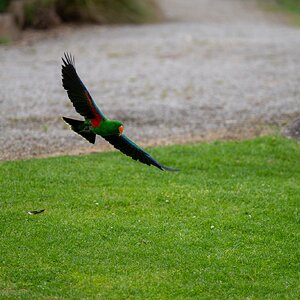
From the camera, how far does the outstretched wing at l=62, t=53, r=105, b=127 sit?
223 inches

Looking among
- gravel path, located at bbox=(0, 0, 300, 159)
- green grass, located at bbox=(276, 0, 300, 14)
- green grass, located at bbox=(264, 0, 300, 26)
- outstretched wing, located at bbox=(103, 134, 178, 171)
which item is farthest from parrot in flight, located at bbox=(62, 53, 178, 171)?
green grass, located at bbox=(276, 0, 300, 14)

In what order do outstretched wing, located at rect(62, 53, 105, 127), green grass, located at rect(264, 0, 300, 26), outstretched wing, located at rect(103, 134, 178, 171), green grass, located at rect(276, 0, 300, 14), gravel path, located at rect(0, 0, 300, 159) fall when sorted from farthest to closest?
green grass, located at rect(276, 0, 300, 14) → green grass, located at rect(264, 0, 300, 26) → gravel path, located at rect(0, 0, 300, 159) → outstretched wing, located at rect(103, 134, 178, 171) → outstretched wing, located at rect(62, 53, 105, 127)

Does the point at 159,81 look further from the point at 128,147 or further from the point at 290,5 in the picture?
the point at 290,5

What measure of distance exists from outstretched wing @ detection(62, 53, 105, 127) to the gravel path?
8.11ft

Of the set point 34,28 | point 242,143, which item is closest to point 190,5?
point 34,28

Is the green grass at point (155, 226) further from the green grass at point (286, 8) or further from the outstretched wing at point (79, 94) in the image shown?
the green grass at point (286, 8)

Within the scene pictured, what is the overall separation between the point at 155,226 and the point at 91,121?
3.68 ft

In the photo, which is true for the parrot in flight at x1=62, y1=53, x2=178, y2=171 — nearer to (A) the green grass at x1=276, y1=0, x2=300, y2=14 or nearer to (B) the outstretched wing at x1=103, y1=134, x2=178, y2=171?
(B) the outstretched wing at x1=103, y1=134, x2=178, y2=171

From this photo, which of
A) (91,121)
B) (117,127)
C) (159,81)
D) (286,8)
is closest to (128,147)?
(117,127)

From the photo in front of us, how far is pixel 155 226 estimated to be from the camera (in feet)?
20.5

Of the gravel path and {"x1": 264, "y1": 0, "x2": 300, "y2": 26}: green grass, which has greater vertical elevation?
{"x1": 264, "y1": 0, "x2": 300, "y2": 26}: green grass

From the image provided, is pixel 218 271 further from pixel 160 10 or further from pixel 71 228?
pixel 160 10

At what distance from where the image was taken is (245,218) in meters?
6.50

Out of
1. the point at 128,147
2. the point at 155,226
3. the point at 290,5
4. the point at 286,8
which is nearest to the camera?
the point at 128,147
